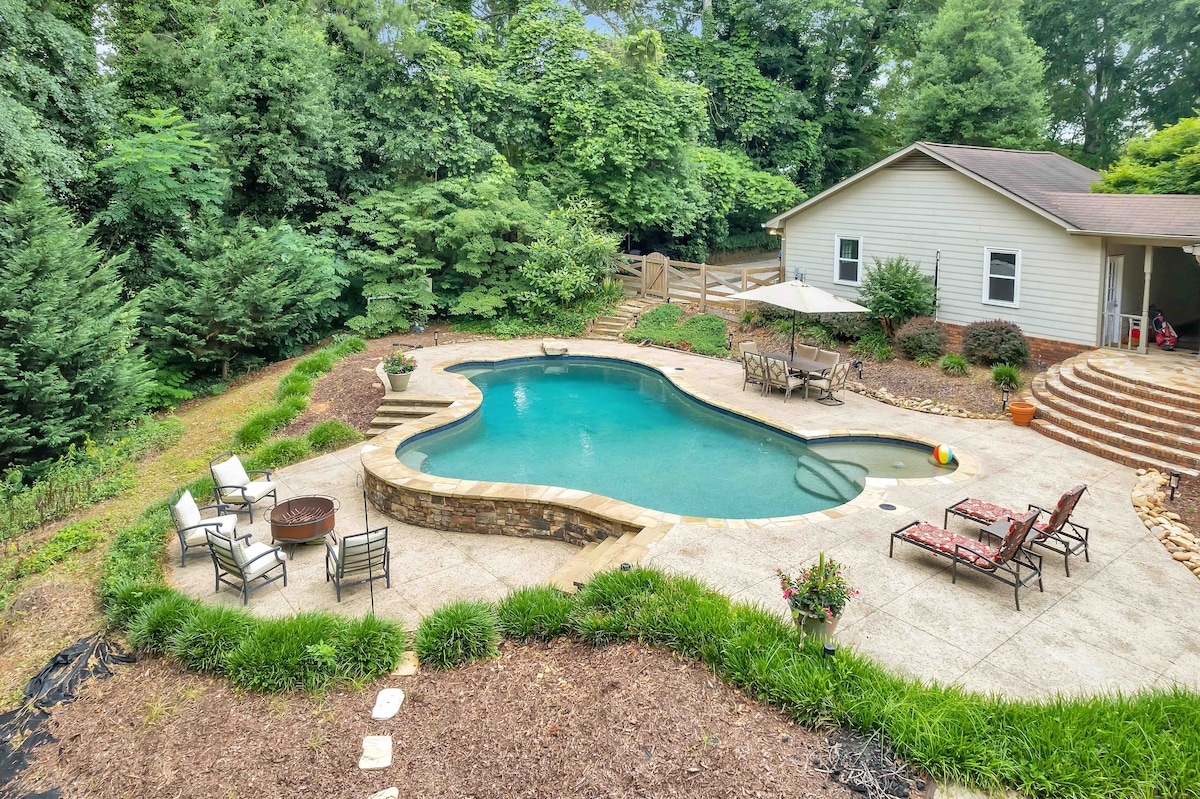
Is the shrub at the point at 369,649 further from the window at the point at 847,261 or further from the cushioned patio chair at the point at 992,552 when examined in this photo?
the window at the point at 847,261

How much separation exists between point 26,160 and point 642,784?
17.5 metres

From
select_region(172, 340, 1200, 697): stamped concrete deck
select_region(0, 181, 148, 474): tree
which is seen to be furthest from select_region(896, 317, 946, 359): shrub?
select_region(0, 181, 148, 474): tree

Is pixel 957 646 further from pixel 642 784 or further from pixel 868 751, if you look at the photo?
pixel 642 784

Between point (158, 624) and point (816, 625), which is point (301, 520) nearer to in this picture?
point (158, 624)

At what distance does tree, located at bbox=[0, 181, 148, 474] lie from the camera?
1270cm

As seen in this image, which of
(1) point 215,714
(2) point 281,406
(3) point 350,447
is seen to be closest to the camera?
(1) point 215,714

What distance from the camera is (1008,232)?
15.9 m

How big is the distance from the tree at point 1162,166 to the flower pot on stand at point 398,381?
18394 mm

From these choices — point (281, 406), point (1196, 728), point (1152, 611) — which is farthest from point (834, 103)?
point (1196, 728)

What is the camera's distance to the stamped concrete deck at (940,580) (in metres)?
6.38

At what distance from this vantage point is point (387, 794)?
4.96 metres

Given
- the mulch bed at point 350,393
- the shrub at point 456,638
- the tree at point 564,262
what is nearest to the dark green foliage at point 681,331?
the tree at point 564,262

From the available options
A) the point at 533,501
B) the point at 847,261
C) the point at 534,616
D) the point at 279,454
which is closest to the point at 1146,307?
the point at 847,261

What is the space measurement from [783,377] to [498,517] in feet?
25.0
